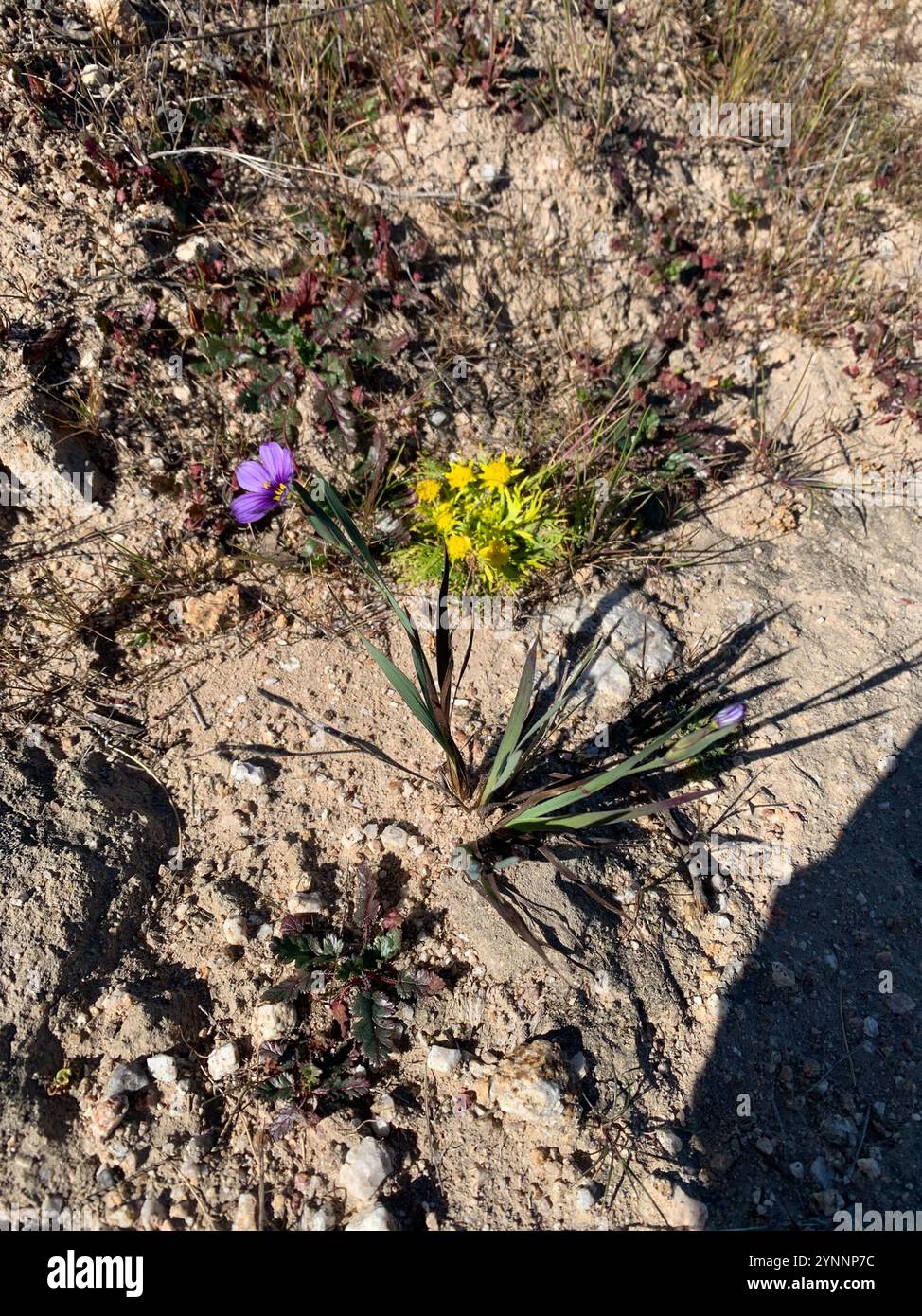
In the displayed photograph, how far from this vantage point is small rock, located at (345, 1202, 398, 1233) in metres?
1.96

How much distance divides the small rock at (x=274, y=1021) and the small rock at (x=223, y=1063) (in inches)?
3.0

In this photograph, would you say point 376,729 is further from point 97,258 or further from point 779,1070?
point 97,258

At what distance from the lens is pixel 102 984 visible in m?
2.22

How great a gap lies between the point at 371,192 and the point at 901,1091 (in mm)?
3814

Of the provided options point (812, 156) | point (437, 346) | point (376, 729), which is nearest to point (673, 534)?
point (437, 346)

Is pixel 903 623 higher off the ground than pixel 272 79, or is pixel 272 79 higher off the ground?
pixel 272 79

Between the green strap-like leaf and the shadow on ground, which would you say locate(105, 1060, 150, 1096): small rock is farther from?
the shadow on ground

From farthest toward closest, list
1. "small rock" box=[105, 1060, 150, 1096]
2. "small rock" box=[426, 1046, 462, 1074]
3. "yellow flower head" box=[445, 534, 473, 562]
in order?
"yellow flower head" box=[445, 534, 473, 562]
"small rock" box=[426, 1046, 462, 1074]
"small rock" box=[105, 1060, 150, 1096]

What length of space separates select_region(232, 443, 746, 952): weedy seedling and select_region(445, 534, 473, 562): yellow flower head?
0.77 ft

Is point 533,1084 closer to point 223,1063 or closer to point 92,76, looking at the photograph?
point 223,1063

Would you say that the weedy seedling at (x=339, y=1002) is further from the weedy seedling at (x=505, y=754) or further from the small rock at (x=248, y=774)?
the small rock at (x=248, y=774)

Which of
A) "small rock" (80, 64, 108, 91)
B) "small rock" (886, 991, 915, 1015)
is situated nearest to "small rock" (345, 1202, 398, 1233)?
"small rock" (886, 991, 915, 1015)

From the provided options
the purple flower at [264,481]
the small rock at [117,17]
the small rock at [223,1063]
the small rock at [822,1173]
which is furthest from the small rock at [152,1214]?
the small rock at [117,17]

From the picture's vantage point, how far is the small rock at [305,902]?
7.75 feet
